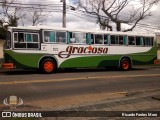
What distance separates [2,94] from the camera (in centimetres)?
1284

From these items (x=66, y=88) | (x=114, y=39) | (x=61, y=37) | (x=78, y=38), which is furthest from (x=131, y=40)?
(x=66, y=88)

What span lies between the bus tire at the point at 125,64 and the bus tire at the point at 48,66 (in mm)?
5871

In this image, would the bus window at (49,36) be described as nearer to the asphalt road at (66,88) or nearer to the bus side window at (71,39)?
the bus side window at (71,39)

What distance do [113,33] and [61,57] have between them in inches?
181

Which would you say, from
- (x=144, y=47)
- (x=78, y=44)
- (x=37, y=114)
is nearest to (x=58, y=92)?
(x=37, y=114)

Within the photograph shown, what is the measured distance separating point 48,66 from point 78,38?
287 cm

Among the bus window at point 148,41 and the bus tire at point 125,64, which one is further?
the bus window at point 148,41

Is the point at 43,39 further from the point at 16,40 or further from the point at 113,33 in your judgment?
the point at 113,33

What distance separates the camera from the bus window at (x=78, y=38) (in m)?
22.7

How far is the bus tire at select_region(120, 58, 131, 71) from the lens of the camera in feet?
84.7

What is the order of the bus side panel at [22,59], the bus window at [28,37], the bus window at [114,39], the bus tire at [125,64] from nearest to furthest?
the bus side panel at [22,59], the bus window at [28,37], the bus window at [114,39], the bus tire at [125,64]

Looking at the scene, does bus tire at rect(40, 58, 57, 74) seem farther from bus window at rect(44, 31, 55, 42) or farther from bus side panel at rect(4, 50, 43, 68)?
bus window at rect(44, 31, 55, 42)

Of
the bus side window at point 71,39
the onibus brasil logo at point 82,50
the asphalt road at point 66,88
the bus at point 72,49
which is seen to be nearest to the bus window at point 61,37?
the bus at point 72,49

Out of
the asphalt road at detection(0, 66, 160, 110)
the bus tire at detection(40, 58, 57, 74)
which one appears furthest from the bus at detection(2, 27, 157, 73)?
the asphalt road at detection(0, 66, 160, 110)
